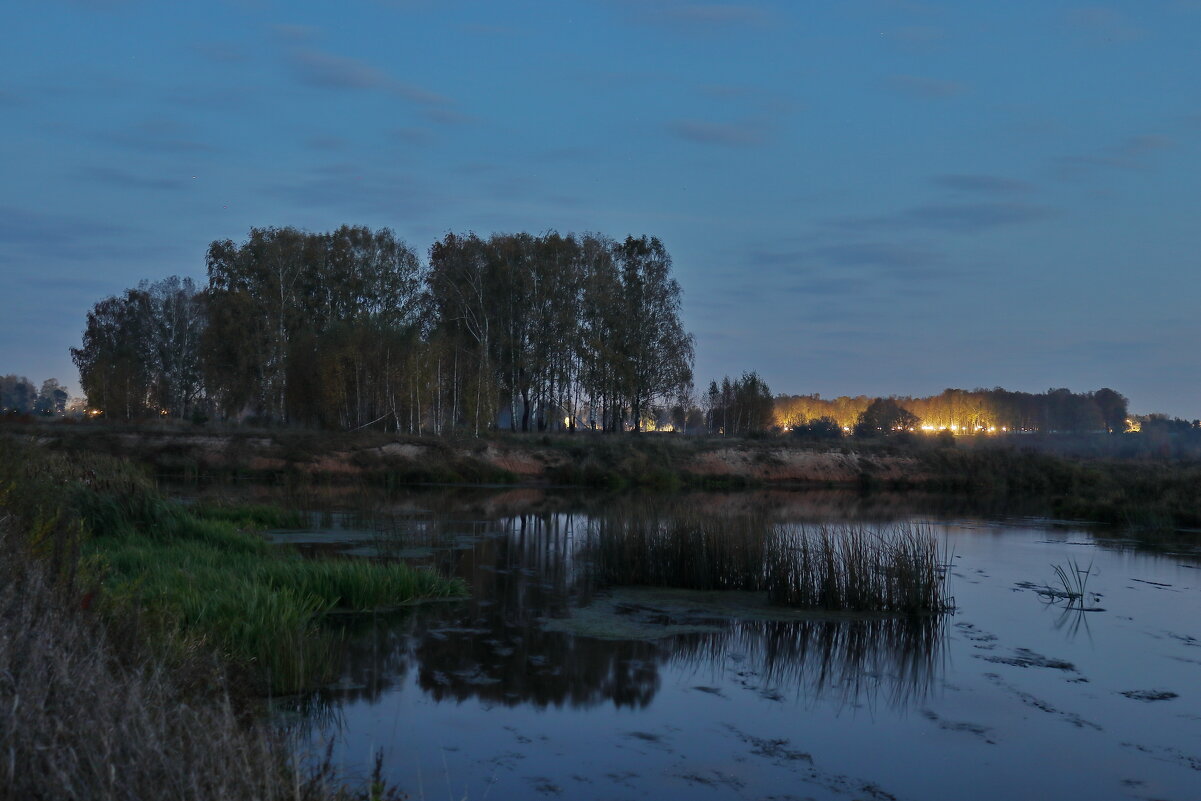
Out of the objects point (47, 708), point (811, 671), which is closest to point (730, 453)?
point (811, 671)

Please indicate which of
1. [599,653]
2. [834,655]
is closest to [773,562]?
[834,655]

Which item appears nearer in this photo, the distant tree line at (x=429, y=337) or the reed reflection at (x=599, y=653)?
the reed reflection at (x=599, y=653)

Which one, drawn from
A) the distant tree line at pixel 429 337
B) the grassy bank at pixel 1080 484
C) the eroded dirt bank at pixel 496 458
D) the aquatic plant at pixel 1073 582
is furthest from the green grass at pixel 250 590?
the distant tree line at pixel 429 337

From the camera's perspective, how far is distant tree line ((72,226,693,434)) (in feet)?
143

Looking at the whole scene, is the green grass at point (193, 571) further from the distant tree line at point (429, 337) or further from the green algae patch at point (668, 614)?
the distant tree line at point (429, 337)

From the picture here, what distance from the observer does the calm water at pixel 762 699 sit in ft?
22.6

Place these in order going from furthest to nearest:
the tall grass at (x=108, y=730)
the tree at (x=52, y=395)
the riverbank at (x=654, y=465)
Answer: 1. the tree at (x=52, y=395)
2. the riverbank at (x=654, y=465)
3. the tall grass at (x=108, y=730)

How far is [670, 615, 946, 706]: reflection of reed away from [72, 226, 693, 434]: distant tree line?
1253 inches

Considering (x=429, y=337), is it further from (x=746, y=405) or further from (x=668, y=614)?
(x=668, y=614)

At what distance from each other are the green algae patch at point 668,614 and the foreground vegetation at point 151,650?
1920 millimetres

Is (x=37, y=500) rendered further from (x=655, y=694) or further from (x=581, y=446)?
(x=581, y=446)

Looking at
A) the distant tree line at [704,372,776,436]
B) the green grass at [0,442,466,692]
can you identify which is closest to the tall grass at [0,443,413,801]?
the green grass at [0,442,466,692]

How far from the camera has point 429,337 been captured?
1838 inches

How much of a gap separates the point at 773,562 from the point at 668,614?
1.92 m
